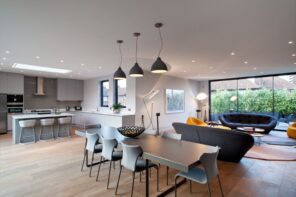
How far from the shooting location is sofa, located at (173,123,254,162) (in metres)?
3.76

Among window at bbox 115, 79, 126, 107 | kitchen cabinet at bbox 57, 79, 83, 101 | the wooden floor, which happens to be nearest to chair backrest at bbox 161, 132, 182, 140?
the wooden floor

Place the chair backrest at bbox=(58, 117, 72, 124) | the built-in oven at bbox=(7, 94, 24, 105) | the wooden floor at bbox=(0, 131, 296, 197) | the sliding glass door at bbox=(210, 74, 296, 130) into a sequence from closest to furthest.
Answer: the wooden floor at bbox=(0, 131, 296, 197), the chair backrest at bbox=(58, 117, 72, 124), the built-in oven at bbox=(7, 94, 24, 105), the sliding glass door at bbox=(210, 74, 296, 130)

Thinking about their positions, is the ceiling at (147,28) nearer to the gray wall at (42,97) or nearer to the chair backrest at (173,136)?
the chair backrest at (173,136)

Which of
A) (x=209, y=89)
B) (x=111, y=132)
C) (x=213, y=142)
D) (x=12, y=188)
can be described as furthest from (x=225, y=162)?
(x=209, y=89)

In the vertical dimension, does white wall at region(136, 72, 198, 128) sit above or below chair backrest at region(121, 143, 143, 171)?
above

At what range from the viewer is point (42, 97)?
9.09 m

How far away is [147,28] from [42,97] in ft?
A: 27.2

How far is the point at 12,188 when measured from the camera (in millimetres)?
2943

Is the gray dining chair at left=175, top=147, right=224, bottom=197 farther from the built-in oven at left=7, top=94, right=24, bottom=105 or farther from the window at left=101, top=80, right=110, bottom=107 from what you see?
the built-in oven at left=7, top=94, right=24, bottom=105

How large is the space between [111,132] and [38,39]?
2.54 meters

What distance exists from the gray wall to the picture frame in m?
5.91

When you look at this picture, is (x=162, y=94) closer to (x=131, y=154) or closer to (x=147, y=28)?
(x=147, y=28)

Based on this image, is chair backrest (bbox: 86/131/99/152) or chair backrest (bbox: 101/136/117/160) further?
chair backrest (bbox: 86/131/99/152)

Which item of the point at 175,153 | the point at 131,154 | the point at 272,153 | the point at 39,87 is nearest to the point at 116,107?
the point at 131,154
